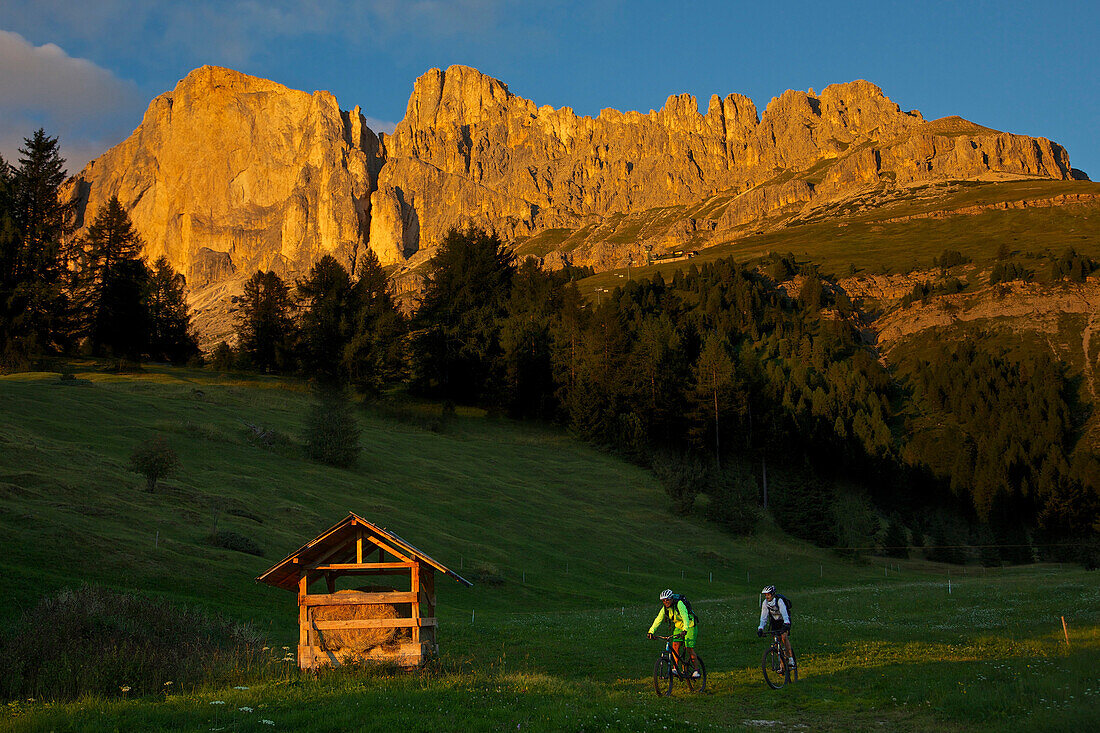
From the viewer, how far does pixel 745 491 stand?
75.0 meters

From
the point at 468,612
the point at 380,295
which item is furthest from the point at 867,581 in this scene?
the point at 380,295

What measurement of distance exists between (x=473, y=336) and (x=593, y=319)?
17.5 m

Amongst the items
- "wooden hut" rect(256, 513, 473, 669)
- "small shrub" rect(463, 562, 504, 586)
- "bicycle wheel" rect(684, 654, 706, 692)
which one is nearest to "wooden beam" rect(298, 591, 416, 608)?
"wooden hut" rect(256, 513, 473, 669)

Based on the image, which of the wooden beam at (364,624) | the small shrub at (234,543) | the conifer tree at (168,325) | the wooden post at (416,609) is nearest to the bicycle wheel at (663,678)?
the wooden post at (416,609)

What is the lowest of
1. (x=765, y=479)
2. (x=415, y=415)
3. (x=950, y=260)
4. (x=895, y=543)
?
(x=895, y=543)

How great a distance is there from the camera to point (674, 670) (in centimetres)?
1608

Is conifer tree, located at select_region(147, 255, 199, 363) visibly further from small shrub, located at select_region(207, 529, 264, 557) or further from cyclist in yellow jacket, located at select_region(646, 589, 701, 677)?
cyclist in yellow jacket, located at select_region(646, 589, 701, 677)

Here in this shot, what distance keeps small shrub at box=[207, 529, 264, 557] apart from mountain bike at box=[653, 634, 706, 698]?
21.6m

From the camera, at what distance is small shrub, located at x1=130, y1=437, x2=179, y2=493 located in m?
36.0

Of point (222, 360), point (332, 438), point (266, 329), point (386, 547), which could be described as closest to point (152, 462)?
point (332, 438)

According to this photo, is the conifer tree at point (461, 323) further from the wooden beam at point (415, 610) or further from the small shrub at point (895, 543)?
the wooden beam at point (415, 610)

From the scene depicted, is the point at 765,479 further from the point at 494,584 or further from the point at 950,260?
the point at 950,260

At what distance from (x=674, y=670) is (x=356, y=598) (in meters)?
7.02

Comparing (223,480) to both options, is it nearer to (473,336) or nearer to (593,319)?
(473,336)
